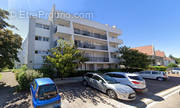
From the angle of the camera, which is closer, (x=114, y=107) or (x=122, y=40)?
(x=114, y=107)

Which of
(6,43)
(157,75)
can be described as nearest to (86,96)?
(6,43)

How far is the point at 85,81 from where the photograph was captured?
925 centimetres

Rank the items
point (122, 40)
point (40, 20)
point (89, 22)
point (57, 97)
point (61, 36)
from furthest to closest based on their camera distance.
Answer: point (122, 40)
point (89, 22)
point (61, 36)
point (40, 20)
point (57, 97)

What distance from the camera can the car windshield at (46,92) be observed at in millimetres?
4051

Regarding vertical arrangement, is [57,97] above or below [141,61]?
below

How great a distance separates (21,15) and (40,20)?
9.30 ft

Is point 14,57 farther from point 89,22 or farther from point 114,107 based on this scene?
point 89,22

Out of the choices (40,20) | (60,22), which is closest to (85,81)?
(60,22)

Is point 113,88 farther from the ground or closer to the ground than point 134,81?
closer to the ground

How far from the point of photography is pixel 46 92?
167 inches

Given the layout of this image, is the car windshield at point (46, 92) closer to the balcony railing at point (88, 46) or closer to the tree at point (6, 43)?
the tree at point (6, 43)

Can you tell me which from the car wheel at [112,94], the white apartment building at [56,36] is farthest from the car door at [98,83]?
the white apartment building at [56,36]

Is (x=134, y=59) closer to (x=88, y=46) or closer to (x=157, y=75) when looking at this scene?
(x=157, y=75)

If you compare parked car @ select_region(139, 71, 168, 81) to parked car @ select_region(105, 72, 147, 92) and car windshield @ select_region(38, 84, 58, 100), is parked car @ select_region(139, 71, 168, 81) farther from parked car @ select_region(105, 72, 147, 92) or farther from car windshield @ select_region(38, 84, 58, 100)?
car windshield @ select_region(38, 84, 58, 100)
